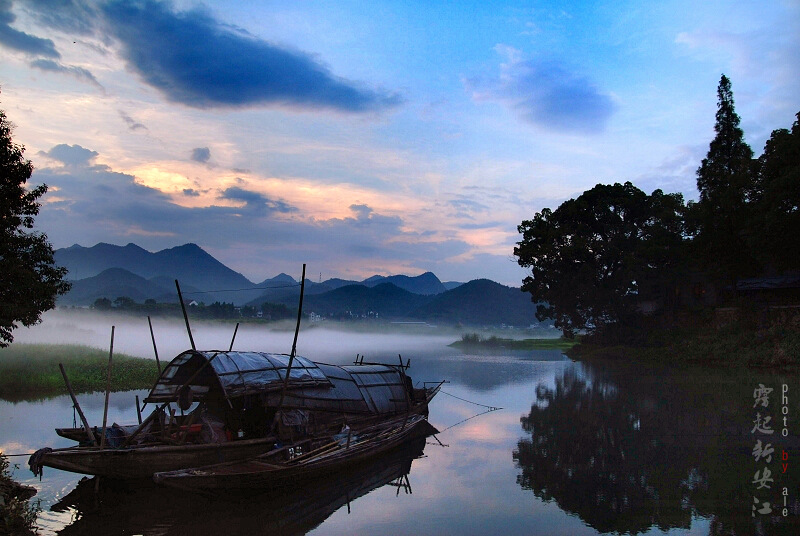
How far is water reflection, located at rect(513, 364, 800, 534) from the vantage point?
11.3 meters

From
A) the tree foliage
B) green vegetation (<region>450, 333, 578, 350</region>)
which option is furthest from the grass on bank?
green vegetation (<region>450, 333, 578, 350</region>)

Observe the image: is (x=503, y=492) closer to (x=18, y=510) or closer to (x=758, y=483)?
(x=758, y=483)

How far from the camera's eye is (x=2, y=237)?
16.4m

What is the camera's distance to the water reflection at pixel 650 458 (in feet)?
37.0

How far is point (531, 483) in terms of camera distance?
13852 mm

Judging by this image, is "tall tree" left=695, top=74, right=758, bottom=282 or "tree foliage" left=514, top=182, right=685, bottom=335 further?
"tree foliage" left=514, top=182, right=685, bottom=335

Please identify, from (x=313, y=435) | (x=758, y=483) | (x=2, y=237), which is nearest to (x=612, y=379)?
(x=758, y=483)

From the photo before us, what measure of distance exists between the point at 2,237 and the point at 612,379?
1226 inches

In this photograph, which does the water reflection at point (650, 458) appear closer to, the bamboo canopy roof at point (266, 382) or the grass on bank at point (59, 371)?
the bamboo canopy roof at point (266, 382)

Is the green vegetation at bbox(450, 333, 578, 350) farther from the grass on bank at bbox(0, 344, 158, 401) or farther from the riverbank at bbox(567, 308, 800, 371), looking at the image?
the grass on bank at bbox(0, 344, 158, 401)

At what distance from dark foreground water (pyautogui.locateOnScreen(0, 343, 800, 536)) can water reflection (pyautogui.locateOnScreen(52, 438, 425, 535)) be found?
0.14 feet

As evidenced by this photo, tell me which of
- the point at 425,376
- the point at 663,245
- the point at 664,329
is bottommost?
the point at 425,376

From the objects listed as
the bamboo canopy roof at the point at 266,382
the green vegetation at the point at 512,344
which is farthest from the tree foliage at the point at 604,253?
the bamboo canopy roof at the point at 266,382

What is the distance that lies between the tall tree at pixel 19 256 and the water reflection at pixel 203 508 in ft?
20.8
